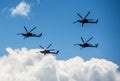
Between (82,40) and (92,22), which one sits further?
(82,40)

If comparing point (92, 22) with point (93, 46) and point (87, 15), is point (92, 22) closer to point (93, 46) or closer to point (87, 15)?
point (87, 15)

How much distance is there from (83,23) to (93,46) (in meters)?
19.3

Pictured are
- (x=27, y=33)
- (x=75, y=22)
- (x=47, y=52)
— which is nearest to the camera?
(x=75, y=22)

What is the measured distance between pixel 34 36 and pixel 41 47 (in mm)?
16005

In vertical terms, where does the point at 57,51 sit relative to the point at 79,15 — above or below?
below

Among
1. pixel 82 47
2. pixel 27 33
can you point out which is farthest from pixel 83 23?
pixel 27 33

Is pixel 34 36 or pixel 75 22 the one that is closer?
pixel 75 22

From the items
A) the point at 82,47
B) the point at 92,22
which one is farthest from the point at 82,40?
the point at 92,22

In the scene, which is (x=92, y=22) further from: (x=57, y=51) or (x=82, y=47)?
(x=57, y=51)

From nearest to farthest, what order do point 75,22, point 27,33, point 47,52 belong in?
point 75,22 < point 27,33 < point 47,52

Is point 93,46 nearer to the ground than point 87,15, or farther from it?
nearer to the ground

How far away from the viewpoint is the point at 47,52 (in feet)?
574

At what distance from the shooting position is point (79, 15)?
15250cm

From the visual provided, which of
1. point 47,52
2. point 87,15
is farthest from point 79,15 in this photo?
point 47,52
